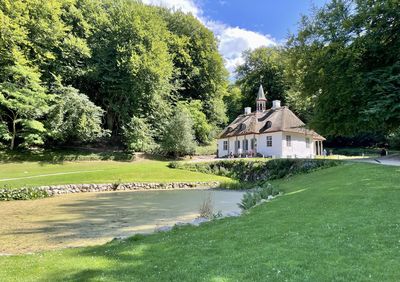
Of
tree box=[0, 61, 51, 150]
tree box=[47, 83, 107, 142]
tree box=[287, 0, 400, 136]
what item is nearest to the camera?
tree box=[287, 0, 400, 136]

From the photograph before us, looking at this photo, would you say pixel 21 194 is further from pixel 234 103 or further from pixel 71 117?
pixel 234 103

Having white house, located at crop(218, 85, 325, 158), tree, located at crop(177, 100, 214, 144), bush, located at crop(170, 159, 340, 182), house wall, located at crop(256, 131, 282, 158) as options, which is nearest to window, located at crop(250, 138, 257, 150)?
white house, located at crop(218, 85, 325, 158)

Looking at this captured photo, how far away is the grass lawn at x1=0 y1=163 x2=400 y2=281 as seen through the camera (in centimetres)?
502

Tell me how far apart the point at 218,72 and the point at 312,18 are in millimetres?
29247

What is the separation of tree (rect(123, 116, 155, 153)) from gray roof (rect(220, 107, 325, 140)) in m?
9.57

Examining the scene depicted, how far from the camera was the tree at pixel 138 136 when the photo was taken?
38.6 meters

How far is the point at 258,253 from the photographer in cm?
593

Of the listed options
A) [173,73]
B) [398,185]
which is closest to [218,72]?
[173,73]

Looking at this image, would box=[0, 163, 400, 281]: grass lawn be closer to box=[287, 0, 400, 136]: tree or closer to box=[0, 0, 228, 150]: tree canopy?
box=[287, 0, 400, 136]: tree

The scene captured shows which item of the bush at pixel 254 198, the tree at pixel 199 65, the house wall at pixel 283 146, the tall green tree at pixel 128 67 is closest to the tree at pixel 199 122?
the tree at pixel 199 65

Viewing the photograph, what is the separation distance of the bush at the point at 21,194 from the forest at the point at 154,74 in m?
14.0

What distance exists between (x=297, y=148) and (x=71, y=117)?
78.3ft

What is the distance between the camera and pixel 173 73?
4841 cm

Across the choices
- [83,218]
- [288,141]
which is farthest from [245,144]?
[83,218]
